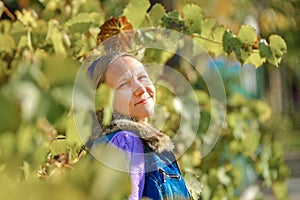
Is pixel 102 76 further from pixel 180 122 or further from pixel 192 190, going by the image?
pixel 180 122

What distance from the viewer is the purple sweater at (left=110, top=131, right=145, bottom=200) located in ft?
4.24

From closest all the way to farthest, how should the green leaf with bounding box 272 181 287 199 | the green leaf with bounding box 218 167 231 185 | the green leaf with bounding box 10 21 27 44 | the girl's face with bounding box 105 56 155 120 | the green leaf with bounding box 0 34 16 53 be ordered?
1. the girl's face with bounding box 105 56 155 120
2. the green leaf with bounding box 0 34 16 53
3. the green leaf with bounding box 10 21 27 44
4. the green leaf with bounding box 218 167 231 185
5. the green leaf with bounding box 272 181 287 199

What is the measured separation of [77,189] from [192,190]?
44.3 inches

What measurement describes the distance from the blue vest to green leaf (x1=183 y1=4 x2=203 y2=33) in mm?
570

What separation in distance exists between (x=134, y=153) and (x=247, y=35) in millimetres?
676

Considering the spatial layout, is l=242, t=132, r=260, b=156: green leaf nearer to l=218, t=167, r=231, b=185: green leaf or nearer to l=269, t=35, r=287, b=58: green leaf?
l=218, t=167, r=231, b=185: green leaf

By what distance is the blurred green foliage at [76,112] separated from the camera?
486mm

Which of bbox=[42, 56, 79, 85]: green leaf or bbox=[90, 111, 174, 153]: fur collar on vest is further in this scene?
bbox=[90, 111, 174, 153]: fur collar on vest

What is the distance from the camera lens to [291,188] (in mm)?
8945

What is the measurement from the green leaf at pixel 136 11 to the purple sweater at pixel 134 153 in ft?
1.83

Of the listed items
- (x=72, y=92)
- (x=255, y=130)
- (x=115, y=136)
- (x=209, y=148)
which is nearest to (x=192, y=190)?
(x=115, y=136)

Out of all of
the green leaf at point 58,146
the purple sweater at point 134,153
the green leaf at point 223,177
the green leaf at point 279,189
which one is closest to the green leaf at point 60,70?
the purple sweater at point 134,153

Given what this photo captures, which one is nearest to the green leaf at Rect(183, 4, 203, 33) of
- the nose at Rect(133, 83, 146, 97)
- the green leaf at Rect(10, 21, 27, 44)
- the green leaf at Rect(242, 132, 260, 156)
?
the green leaf at Rect(10, 21, 27, 44)

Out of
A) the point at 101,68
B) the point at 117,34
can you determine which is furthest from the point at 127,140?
the point at 117,34
